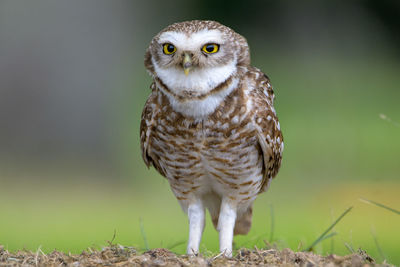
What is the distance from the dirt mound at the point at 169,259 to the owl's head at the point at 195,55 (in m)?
1.03

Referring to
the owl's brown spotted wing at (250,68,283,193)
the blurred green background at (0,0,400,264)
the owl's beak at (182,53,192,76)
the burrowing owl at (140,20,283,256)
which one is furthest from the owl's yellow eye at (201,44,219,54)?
the blurred green background at (0,0,400,264)

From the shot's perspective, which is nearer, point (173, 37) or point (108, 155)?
point (173, 37)

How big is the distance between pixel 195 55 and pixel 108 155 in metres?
6.34

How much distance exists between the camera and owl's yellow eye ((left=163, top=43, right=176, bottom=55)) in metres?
4.19

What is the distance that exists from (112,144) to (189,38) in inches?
257

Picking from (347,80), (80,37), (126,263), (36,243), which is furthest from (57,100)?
(347,80)

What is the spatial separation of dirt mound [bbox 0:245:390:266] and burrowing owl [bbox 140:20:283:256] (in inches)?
16.8

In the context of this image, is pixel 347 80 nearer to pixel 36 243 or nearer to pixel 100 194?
pixel 100 194

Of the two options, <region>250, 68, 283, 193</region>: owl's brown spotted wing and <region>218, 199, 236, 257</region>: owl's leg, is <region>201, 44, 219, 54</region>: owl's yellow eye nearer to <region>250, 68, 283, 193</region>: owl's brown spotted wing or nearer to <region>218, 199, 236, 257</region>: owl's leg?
<region>250, 68, 283, 193</region>: owl's brown spotted wing

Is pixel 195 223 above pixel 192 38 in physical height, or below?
below

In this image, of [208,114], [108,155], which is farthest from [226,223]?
[108,155]

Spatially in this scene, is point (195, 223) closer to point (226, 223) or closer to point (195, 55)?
point (226, 223)

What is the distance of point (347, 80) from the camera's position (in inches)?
556

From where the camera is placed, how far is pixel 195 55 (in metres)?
4.11
